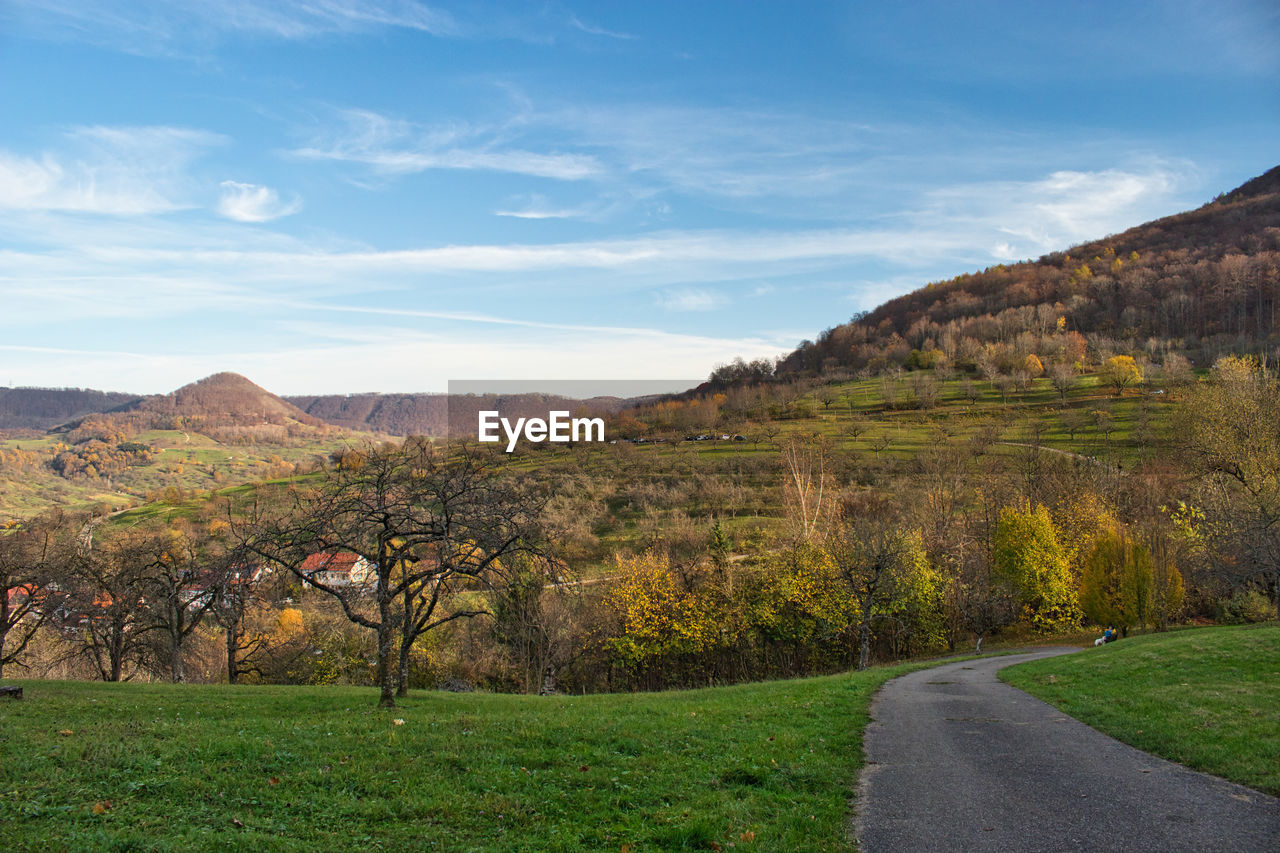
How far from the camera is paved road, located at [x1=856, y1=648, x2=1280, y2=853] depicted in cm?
916

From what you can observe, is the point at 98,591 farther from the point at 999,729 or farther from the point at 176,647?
the point at 999,729

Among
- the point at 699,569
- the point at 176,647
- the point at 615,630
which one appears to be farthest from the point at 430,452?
the point at 699,569

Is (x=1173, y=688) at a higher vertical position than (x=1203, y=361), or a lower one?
lower

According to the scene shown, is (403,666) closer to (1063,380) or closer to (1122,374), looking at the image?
(1063,380)

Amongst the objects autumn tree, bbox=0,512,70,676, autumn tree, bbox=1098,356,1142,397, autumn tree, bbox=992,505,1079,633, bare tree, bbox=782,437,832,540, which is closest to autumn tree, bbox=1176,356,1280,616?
autumn tree, bbox=992,505,1079,633

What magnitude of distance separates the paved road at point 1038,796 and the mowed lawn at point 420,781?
0.85 meters

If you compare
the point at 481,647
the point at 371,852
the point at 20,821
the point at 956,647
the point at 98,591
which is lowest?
the point at 956,647

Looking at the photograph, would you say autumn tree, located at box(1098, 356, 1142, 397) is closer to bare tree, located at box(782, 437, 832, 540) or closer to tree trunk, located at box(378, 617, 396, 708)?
bare tree, located at box(782, 437, 832, 540)

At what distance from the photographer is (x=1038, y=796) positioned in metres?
11.0

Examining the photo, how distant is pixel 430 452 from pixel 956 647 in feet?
173

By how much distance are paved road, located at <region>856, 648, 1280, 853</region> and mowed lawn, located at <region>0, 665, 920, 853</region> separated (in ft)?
2.80

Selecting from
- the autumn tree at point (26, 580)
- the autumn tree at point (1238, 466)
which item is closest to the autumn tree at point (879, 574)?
the autumn tree at point (1238, 466)

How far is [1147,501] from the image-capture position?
224 ft

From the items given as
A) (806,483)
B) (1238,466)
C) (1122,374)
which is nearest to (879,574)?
(1238,466)
